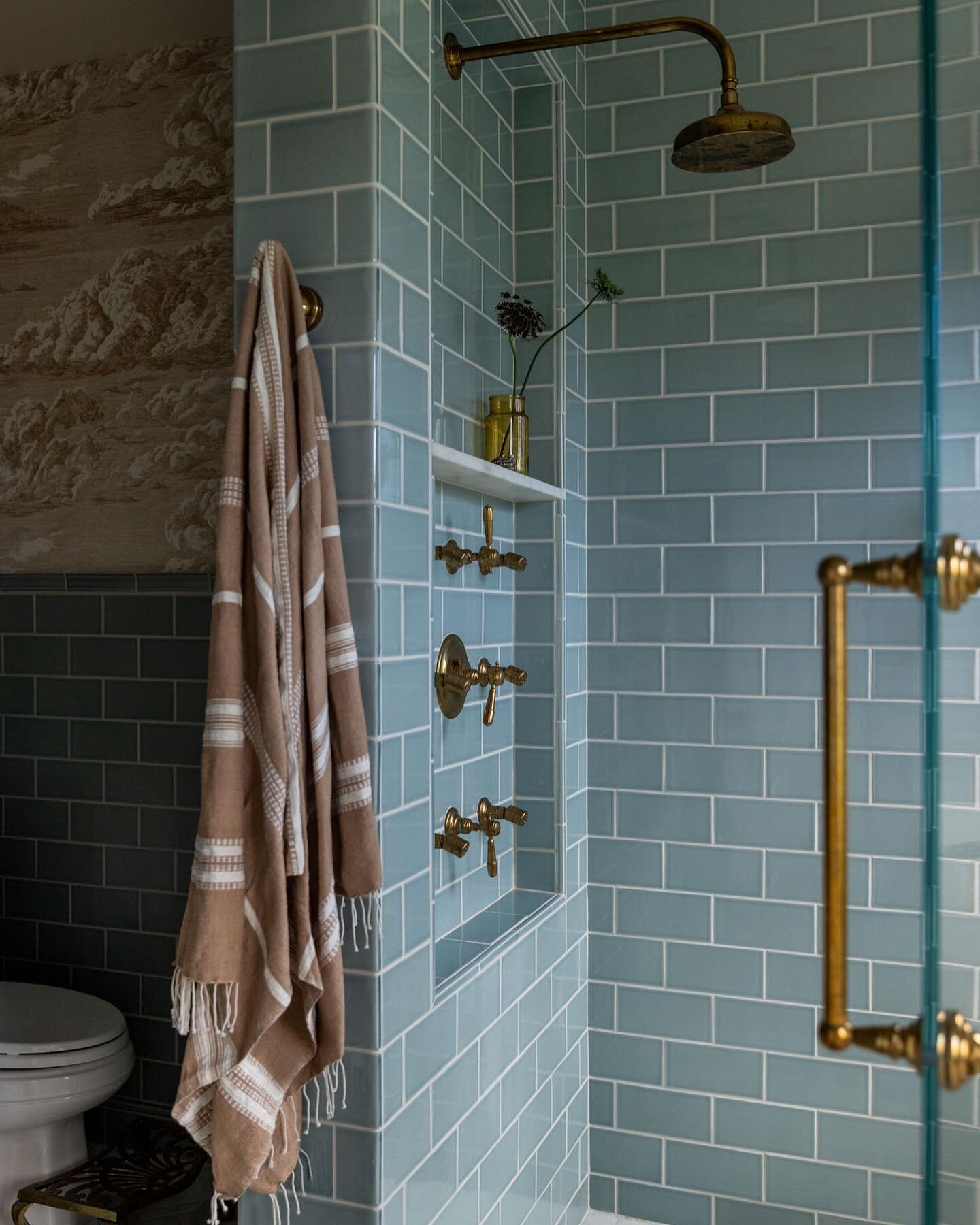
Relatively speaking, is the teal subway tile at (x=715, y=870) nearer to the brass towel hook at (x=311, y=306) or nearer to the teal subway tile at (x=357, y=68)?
the brass towel hook at (x=311, y=306)

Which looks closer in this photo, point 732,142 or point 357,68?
point 357,68

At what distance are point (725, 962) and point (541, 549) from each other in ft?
3.27

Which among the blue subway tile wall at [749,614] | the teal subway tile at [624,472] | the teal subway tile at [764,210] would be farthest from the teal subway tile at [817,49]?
the teal subway tile at [624,472]

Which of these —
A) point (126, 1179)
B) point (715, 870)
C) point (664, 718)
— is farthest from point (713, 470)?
point (126, 1179)

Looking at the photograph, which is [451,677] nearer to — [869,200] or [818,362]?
[818,362]

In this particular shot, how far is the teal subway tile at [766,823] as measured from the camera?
2.35m

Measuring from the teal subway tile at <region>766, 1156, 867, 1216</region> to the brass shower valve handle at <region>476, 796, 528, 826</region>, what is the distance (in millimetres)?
981

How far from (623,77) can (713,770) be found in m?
1.57

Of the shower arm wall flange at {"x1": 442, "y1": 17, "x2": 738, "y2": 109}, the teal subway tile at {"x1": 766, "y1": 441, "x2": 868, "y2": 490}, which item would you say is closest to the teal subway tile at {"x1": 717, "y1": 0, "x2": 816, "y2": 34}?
the shower arm wall flange at {"x1": 442, "y1": 17, "x2": 738, "y2": 109}

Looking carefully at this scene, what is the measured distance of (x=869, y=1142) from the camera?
90.5 inches

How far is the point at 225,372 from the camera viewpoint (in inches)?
96.0

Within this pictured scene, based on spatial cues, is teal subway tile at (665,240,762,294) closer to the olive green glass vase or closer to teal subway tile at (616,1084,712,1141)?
the olive green glass vase

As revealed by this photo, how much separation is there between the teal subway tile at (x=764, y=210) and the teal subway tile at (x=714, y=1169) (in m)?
2.01

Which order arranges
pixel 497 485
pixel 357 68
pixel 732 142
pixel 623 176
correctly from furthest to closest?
pixel 623 176
pixel 497 485
pixel 732 142
pixel 357 68
